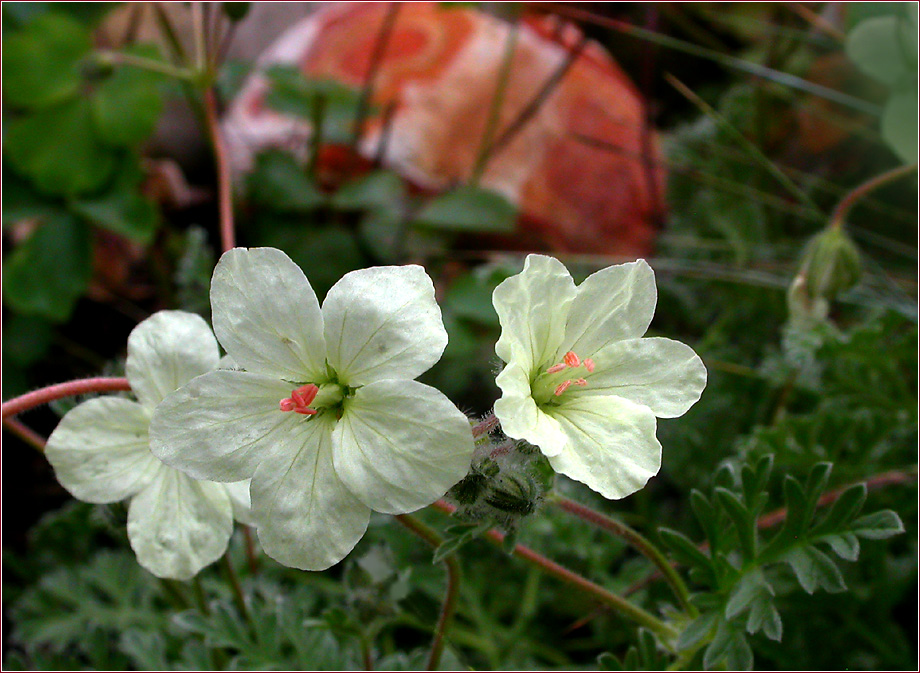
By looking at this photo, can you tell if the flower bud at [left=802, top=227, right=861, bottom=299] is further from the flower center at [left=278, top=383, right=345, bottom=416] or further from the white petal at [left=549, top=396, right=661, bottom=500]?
the flower center at [left=278, top=383, right=345, bottom=416]

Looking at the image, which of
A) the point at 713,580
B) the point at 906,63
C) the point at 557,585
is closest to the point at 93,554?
the point at 557,585

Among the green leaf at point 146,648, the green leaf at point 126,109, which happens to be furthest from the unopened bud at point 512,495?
the green leaf at point 126,109

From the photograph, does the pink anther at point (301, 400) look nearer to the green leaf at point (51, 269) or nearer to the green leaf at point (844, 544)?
the green leaf at point (844, 544)

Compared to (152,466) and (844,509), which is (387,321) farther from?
(844,509)

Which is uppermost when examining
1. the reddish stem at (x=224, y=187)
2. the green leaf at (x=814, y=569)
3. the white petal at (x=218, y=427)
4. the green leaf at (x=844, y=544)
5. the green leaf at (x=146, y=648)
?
the white petal at (x=218, y=427)

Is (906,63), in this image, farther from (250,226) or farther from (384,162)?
(250,226)

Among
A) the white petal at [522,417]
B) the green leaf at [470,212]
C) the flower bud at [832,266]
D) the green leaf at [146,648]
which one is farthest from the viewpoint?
the green leaf at [470,212]
